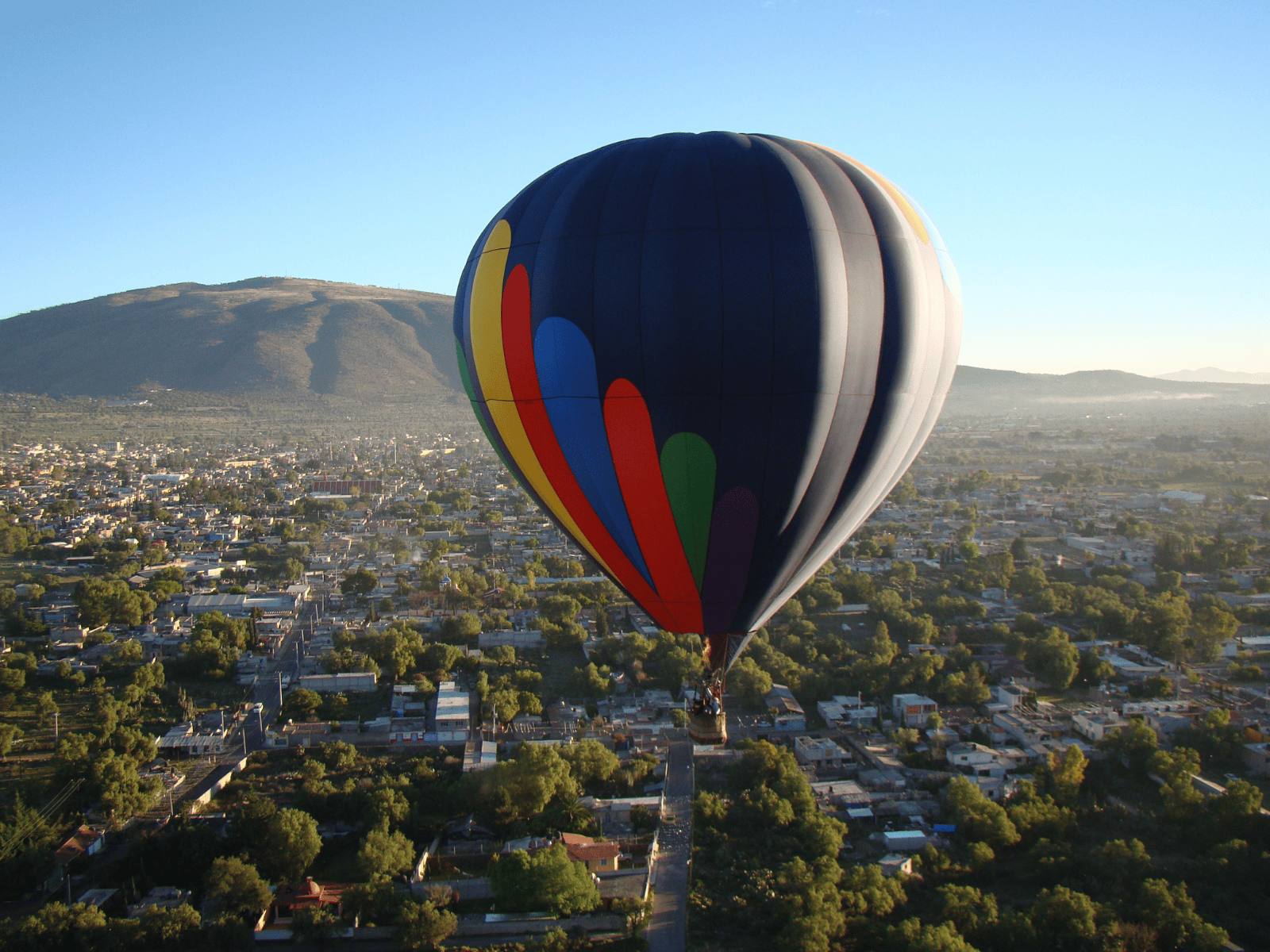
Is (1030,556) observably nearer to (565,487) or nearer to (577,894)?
(577,894)

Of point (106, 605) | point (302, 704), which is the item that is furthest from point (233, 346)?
point (302, 704)

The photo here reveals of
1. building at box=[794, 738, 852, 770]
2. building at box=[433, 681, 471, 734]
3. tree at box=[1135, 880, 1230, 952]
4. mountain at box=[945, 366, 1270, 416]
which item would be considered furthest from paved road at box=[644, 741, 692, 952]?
mountain at box=[945, 366, 1270, 416]

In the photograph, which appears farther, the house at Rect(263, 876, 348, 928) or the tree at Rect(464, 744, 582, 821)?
the tree at Rect(464, 744, 582, 821)

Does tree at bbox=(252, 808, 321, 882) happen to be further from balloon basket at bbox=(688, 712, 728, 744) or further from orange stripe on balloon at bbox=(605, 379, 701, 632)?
orange stripe on balloon at bbox=(605, 379, 701, 632)

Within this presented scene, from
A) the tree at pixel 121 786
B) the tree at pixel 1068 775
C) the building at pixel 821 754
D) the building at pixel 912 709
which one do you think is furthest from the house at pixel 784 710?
the tree at pixel 121 786

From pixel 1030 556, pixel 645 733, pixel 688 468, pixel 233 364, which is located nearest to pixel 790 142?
pixel 688 468

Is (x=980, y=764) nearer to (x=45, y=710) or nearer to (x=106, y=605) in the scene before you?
(x=45, y=710)
